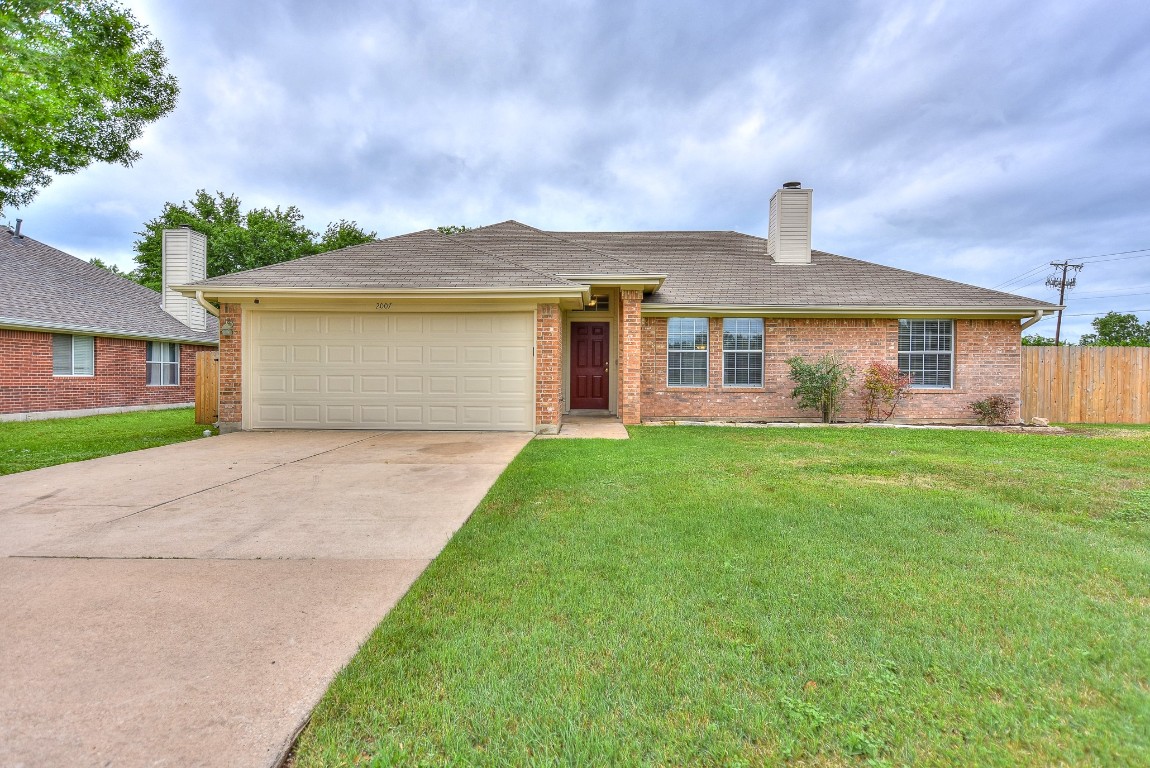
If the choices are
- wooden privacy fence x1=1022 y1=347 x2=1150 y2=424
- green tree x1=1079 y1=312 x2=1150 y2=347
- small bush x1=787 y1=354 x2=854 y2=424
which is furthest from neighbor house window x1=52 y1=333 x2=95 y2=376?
green tree x1=1079 y1=312 x2=1150 y2=347

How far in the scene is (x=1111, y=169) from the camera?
18422mm

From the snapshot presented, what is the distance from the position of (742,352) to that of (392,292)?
7451 mm

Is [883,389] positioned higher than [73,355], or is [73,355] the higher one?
[73,355]

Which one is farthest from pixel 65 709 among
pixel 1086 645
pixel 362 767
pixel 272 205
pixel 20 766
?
pixel 272 205

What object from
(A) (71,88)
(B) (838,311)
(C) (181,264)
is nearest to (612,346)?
(B) (838,311)

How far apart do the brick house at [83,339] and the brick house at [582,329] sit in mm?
6984

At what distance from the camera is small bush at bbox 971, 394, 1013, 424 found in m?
11.1

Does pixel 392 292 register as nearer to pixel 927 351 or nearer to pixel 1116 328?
pixel 927 351

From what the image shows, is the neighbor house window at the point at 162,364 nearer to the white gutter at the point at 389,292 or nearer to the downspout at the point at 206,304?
the downspout at the point at 206,304

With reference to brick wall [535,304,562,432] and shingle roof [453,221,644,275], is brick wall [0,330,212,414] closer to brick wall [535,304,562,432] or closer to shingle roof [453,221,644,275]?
shingle roof [453,221,644,275]

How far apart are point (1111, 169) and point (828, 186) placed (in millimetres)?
11257

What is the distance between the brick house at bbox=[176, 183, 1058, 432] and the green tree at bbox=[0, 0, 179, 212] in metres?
2.50

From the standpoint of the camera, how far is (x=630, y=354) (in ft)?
35.0

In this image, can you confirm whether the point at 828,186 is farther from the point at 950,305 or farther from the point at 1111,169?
the point at 1111,169
